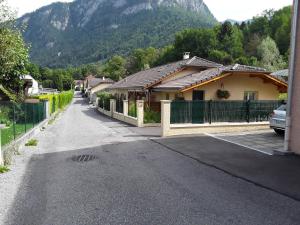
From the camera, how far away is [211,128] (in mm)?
16234

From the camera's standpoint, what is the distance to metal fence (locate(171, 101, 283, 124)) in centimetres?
1602

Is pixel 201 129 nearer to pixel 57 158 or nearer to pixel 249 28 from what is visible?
pixel 57 158

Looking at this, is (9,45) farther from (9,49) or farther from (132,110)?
(132,110)

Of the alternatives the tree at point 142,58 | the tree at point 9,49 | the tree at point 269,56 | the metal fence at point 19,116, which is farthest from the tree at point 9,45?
the tree at point 142,58

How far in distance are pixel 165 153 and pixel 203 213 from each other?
5.81 meters

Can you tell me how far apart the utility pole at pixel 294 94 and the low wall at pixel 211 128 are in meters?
5.54

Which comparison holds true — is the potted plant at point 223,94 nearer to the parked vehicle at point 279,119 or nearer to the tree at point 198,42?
the parked vehicle at point 279,119

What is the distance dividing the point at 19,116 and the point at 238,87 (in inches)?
543

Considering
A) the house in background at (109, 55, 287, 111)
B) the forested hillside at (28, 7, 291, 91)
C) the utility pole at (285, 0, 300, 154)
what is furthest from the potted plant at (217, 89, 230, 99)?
the forested hillside at (28, 7, 291, 91)

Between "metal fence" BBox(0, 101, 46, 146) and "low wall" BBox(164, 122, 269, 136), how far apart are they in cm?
716

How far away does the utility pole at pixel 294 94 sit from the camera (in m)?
10.6

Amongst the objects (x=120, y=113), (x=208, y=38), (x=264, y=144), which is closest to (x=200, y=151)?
(x=264, y=144)

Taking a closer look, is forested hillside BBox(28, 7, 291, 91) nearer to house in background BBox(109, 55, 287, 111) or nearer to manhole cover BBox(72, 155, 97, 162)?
house in background BBox(109, 55, 287, 111)

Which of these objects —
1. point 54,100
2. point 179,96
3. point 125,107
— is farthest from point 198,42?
point 179,96
